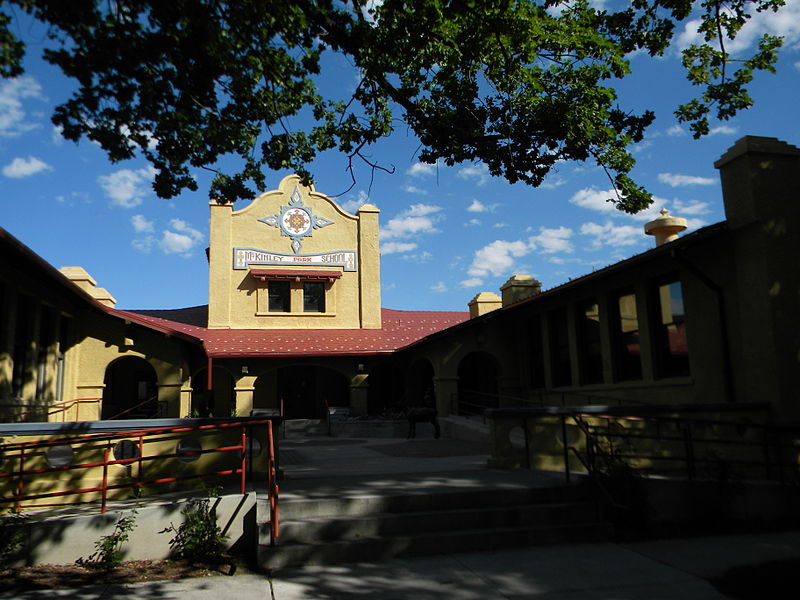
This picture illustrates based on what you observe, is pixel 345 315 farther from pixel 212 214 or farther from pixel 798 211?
pixel 798 211

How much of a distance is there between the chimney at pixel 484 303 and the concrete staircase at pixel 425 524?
54.5ft

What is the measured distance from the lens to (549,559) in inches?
252

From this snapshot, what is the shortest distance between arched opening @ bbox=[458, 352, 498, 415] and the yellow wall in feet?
13.9

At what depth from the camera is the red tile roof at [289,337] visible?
21.7m

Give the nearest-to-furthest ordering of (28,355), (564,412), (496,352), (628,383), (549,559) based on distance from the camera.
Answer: (549,559) → (564,412) → (628,383) → (28,355) → (496,352)

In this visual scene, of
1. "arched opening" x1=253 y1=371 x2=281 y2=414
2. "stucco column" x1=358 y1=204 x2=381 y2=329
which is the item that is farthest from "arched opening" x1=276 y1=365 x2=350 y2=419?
"stucco column" x1=358 y1=204 x2=381 y2=329

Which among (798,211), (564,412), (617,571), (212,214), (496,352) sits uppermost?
(212,214)

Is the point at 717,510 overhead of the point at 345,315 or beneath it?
beneath

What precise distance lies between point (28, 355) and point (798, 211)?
1655cm

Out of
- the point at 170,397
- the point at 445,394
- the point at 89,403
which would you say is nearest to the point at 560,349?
the point at 445,394

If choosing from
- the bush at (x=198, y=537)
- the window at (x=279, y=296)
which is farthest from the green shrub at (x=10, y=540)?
the window at (x=279, y=296)

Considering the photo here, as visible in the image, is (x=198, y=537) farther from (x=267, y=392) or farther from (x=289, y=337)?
(x=267, y=392)

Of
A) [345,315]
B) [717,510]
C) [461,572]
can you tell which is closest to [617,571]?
[461,572]

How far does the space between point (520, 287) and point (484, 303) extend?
145 inches
